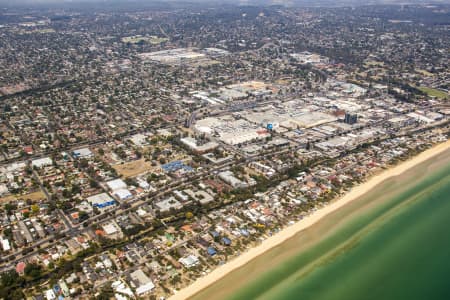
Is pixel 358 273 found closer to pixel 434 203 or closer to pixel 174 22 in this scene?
pixel 434 203

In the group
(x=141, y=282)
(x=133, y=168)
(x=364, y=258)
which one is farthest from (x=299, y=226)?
(x=133, y=168)

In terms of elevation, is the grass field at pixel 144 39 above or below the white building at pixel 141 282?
above

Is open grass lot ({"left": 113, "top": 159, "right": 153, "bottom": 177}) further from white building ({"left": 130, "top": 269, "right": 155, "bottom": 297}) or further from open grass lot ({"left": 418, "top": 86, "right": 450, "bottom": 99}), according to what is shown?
open grass lot ({"left": 418, "top": 86, "right": 450, "bottom": 99})

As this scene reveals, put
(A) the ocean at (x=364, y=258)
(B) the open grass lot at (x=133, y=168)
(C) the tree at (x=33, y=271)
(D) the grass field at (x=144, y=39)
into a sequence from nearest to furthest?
(C) the tree at (x=33, y=271) → (A) the ocean at (x=364, y=258) → (B) the open grass lot at (x=133, y=168) → (D) the grass field at (x=144, y=39)

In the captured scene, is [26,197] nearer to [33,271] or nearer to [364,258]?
[33,271]

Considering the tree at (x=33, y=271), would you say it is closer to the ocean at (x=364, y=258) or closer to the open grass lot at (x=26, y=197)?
the open grass lot at (x=26, y=197)

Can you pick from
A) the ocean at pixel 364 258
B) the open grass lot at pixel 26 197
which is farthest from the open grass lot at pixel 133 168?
the ocean at pixel 364 258
